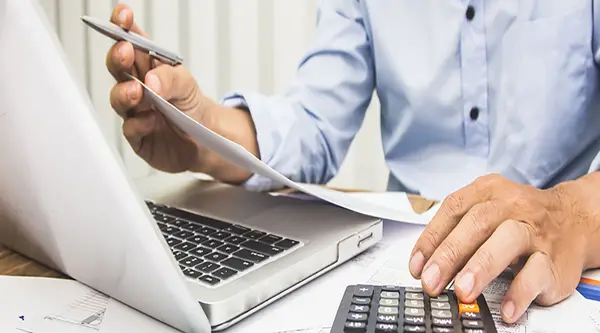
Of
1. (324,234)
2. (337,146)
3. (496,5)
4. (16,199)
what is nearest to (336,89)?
(337,146)

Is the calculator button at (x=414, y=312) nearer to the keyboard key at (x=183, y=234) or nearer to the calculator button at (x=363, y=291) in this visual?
the calculator button at (x=363, y=291)

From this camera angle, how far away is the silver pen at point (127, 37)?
50cm

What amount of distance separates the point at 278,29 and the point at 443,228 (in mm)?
968

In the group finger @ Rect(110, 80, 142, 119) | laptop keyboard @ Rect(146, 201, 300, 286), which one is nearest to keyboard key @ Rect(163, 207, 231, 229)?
laptop keyboard @ Rect(146, 201, 300, 286)

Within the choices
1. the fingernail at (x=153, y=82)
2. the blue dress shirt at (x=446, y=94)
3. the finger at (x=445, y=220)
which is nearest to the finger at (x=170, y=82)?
the fingernail at (x=153, y=82)

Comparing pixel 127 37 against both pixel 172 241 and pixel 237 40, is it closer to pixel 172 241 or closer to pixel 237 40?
pixel 172 241

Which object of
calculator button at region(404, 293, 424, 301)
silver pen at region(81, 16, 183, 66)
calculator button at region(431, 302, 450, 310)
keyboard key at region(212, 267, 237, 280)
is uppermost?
silver pen at region(81, 16, 183, 66)

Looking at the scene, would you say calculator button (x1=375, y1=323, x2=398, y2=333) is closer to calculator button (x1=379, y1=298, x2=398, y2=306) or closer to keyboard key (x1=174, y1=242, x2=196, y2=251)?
Result: calculator button (x1=379, y1=298, x2=398, y2=306)

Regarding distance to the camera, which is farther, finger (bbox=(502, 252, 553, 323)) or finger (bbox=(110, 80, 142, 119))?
finger (bbox=(110, 80, 142, 119))

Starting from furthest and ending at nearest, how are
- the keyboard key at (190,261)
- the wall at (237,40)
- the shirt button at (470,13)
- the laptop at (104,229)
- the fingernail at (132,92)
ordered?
the wall at (237,40), the shirt button at (470,13), the fingernail at (132,92), the keyboard key at (190,261), the laptop at (104,229)

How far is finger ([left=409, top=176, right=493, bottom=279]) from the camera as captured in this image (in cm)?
42

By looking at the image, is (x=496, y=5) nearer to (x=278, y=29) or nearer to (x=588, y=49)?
(x=588, y=49)

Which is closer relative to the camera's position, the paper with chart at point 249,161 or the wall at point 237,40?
the paper with chart at point 249,161

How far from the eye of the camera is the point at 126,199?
1.03ft
